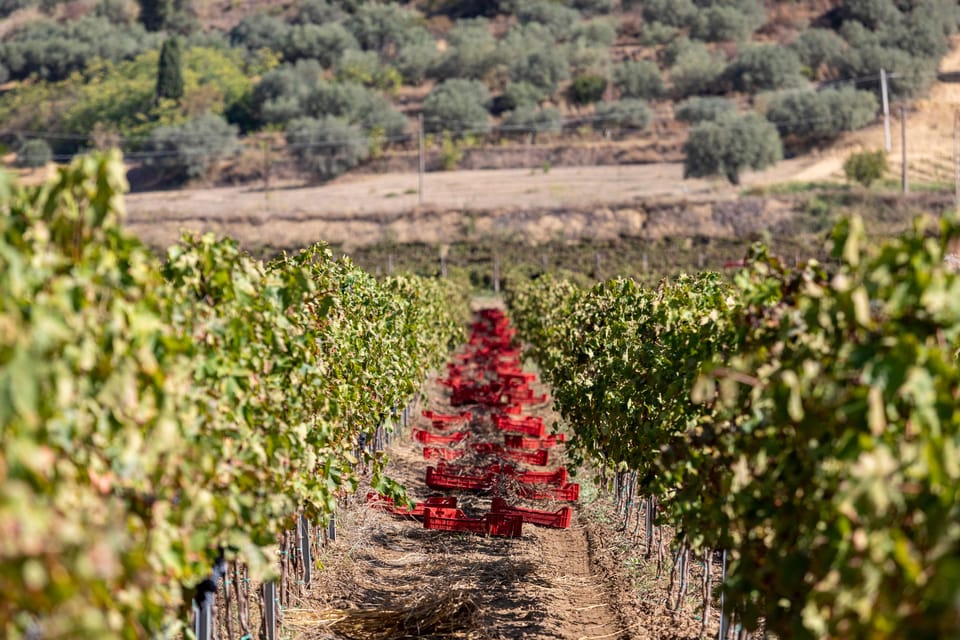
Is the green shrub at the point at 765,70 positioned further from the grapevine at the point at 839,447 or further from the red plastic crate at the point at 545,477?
the grapevine at the point at 839,447

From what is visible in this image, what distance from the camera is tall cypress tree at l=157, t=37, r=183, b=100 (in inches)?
3004

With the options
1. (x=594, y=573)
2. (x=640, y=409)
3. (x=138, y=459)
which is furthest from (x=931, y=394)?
(x=594, y=573)

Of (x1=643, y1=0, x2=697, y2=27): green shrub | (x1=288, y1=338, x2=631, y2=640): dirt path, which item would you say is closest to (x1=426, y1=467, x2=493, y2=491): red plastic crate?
(x1=288, y1=338, x2=631, y2=640): dirt path

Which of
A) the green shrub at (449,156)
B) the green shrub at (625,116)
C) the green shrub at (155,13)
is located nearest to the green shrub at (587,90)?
the green shrub at (625,116)

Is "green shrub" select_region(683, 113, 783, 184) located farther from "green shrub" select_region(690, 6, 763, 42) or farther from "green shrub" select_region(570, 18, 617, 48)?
"green shrub" select_region(570, 18, 617, 48)

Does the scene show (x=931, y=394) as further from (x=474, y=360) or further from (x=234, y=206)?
(x=234, y=206)

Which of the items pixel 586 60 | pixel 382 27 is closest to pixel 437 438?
pixel 586 60

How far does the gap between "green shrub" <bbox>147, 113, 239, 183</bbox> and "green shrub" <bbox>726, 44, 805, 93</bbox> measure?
32485 mm

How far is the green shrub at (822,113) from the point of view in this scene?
6040 cm

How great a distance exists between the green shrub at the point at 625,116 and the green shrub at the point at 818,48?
14300 mm

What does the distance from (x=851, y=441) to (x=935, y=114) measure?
64874 mm

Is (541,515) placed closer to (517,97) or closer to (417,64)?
(517,97)

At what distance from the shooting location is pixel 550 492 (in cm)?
1064

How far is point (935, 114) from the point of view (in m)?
62.5
